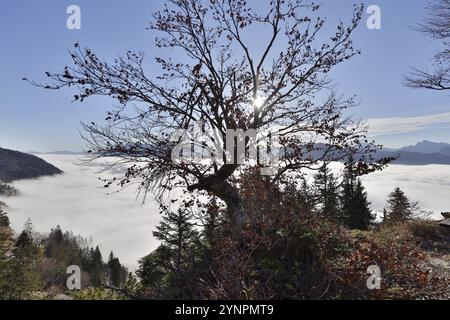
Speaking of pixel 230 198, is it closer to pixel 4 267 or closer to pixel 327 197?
pixel 4 267

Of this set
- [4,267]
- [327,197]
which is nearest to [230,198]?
[4,267]

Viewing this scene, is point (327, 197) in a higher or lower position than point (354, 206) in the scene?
higher

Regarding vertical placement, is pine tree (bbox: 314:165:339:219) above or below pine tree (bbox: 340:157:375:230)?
above

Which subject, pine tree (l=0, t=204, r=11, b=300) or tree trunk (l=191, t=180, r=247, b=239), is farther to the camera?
tree trunk (l=191, t=180, r=247, b=239)

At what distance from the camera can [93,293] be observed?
670 centimetres

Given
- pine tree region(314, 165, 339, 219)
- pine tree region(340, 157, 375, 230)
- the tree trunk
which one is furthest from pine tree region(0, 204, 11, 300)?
pine tree region(340, 157, 375, 230)

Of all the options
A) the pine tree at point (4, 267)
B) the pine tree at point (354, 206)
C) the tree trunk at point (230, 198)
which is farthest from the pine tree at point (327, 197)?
the pine tree at point (354, 206)

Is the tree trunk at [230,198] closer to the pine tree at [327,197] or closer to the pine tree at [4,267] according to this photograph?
the pine tree at [327,197]

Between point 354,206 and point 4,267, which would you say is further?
point 354,206

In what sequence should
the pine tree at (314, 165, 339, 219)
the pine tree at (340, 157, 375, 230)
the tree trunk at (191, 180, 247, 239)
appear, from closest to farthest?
the tree trunk at (191, 180, 247, 239)
the pine tree at (314, 165, 339, 219)
the pine tree at (340, 157, 375, 230)

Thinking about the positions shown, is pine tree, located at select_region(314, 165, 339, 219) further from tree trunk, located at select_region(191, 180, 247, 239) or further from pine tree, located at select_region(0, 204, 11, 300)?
pine tree, located at select_region(0, 204, 11, 300)

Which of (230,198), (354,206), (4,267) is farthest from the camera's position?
(354,206)
